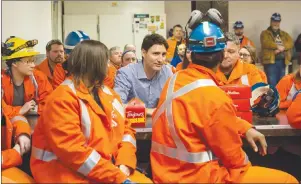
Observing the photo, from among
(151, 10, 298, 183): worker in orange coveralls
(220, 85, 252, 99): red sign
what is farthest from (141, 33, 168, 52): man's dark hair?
(151, 10, 298, 183): worker in orange coveralls

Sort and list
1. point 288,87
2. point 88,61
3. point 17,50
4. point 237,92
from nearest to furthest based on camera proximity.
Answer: point 88,61 < point 237,92 < point 17,50 < point 288,87

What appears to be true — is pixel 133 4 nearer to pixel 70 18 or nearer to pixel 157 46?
pixel 70 18

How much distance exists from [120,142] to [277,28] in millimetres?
6890

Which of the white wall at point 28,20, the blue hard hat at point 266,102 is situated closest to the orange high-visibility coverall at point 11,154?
the blue hard hat at point 266,102

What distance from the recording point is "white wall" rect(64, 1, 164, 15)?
8.90 meters

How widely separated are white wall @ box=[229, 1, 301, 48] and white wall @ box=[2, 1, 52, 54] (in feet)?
13.7

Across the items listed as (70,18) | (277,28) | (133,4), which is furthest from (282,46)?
(70,18)

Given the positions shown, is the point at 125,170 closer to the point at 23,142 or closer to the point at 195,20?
the point at 23,142

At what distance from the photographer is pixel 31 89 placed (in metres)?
3.37

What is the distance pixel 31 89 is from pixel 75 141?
1.47 metres

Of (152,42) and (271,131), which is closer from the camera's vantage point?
(271,131)

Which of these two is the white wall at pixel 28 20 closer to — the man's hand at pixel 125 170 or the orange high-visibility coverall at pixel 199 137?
the man's hand at pixel 125 170

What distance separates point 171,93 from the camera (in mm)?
2150

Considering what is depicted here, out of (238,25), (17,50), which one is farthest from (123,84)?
(238,25)
